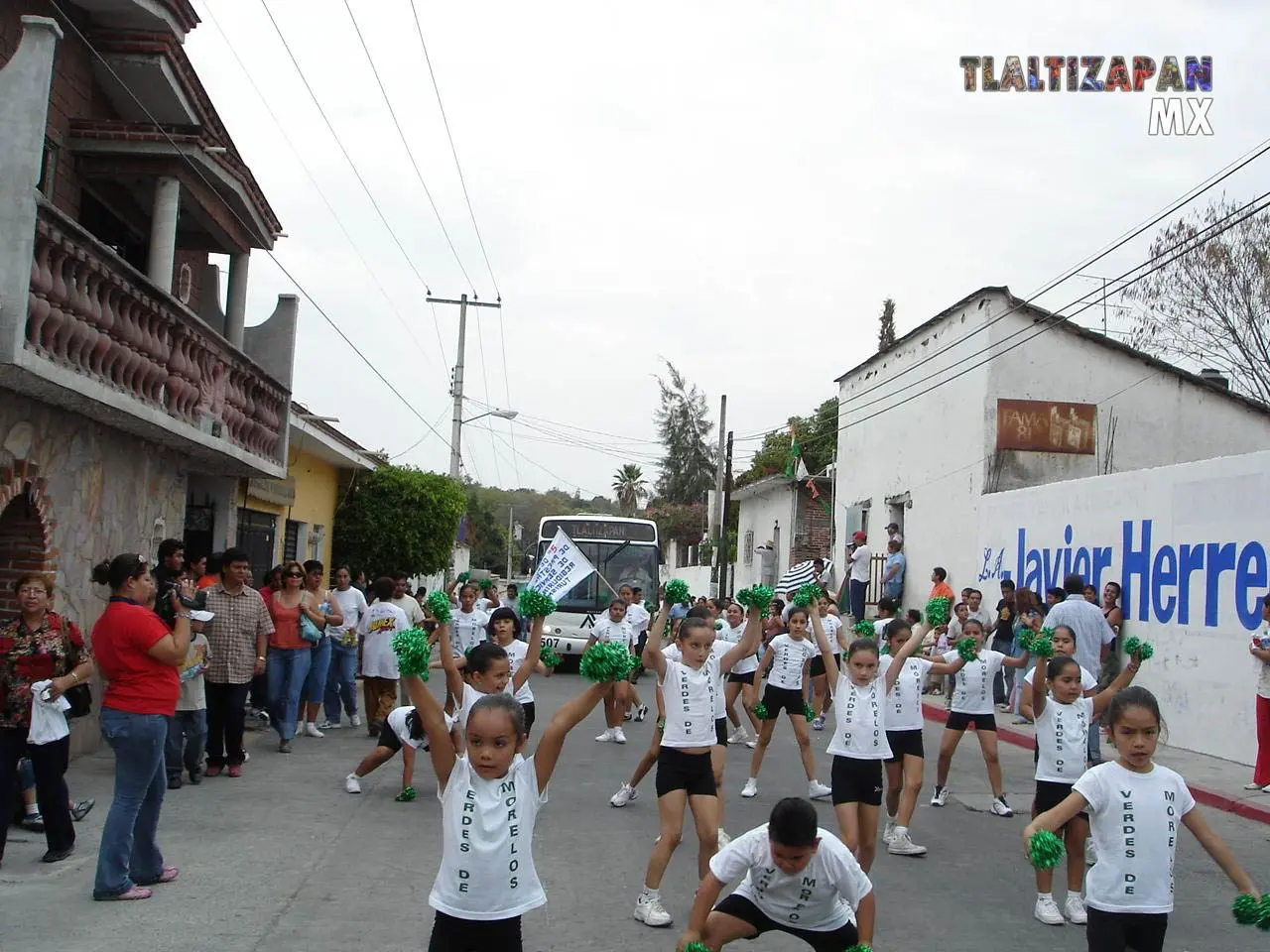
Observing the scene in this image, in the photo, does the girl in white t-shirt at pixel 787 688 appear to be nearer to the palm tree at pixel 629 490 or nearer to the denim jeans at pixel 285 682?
the denim jeans at pixel 285 682

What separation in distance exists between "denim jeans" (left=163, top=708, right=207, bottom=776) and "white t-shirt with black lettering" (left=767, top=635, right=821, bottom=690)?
15.8ft

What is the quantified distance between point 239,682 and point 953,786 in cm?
661

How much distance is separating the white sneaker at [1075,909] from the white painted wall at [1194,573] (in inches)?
267

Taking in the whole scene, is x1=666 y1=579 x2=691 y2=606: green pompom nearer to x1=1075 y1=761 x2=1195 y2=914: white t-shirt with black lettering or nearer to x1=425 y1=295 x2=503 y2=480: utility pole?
x1=1075 y1=761 x2=1195 y2=914: white t-shirt with black lettering

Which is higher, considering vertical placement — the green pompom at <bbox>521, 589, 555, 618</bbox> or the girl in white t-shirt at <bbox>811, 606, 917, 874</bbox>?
the green pompom at <bbox>521, 589, 555, 618</bbox>

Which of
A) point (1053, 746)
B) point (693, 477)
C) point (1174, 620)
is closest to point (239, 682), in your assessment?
point (1053, 746)

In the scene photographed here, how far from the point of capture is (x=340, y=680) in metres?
13.1

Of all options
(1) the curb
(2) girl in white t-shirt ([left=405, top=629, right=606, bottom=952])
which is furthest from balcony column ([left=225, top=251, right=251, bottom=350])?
(1) the curb

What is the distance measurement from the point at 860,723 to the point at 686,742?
107cm

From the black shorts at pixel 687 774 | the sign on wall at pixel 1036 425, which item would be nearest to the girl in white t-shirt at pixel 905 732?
the black shorts at pixel 687 774

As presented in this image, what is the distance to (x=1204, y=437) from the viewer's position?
72.4 ft

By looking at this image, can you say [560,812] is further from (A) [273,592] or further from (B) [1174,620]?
(B) [1174,620]

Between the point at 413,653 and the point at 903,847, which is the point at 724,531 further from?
the point at 413,653

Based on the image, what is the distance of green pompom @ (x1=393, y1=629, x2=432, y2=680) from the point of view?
167 inches
